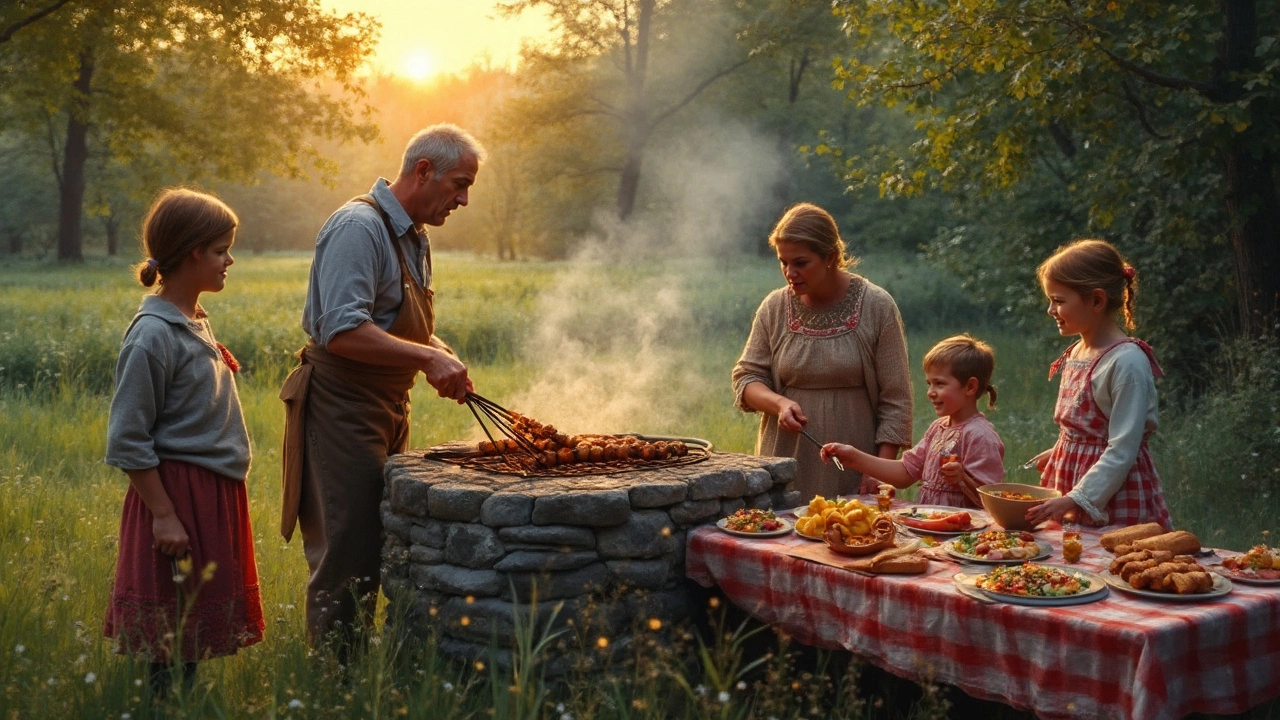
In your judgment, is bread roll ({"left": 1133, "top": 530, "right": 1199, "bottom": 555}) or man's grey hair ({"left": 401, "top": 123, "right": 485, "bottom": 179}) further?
man's grey hair ({"left": 401, "top": 123, "right": 485, "bottom": 179})

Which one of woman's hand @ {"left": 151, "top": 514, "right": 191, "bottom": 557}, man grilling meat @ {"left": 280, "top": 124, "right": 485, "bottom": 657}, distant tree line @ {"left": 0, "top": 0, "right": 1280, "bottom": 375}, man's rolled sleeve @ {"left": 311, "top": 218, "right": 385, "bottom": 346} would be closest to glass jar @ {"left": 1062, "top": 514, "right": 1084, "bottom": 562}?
man grilling meat @ {"left": 280, "top": 124, "right": 485, "bottom": 657}

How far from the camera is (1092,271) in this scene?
366 cm

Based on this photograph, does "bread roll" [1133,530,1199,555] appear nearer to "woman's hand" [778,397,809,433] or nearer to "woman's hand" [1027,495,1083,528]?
"woman's hand" [1027,495,1083,528]

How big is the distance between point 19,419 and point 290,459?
5.44 metres

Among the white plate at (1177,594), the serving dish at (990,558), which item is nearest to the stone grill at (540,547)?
the serving dish at (990,558)

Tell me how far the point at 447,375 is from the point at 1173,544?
2324 millimetres

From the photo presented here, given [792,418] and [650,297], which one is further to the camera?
[650,297]

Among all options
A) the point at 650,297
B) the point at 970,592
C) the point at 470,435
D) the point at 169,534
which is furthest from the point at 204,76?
the point at 970,592

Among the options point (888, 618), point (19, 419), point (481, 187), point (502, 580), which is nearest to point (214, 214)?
point (502, 580)

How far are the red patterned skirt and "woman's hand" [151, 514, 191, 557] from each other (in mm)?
60

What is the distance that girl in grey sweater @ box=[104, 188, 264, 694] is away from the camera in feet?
10.6

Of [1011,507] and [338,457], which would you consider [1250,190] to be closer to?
[1011,507]

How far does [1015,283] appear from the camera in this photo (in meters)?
12.7

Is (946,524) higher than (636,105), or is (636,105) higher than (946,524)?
(636,105)
